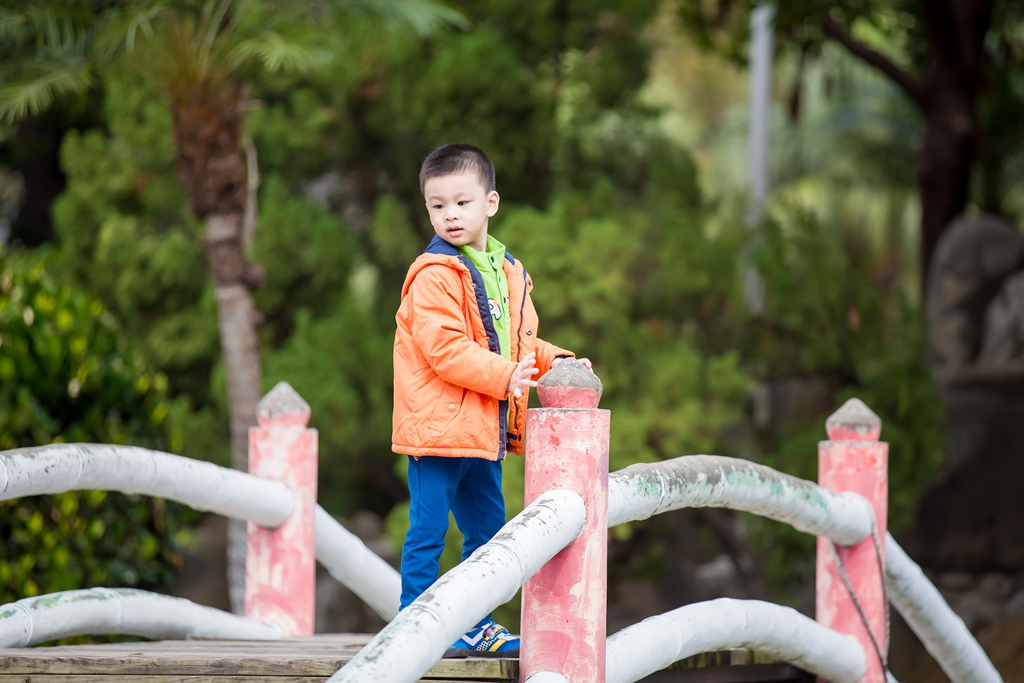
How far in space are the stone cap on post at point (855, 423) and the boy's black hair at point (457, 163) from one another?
1.66 metres

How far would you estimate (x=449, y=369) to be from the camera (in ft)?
9.90

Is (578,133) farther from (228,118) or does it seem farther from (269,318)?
(228,118)

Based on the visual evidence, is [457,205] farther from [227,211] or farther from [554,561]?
[227,211]

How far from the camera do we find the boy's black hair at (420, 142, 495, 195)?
10.4ft

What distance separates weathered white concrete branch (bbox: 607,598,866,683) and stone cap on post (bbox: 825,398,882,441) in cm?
66

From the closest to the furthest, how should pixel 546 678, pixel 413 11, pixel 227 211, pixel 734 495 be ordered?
pixel 546 678 < pixel 734 495 < pixel 413 11 < pixel 227 211

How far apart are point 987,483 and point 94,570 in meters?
10.2

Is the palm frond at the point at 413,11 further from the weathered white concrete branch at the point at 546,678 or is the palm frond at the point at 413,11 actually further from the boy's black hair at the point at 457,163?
the weathered white concrete branch at the point at 546,678

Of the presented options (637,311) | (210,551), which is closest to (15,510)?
(637,311)

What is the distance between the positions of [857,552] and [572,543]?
70.5 inches

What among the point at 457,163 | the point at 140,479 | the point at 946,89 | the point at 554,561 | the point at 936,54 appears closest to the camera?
the point at 554,561

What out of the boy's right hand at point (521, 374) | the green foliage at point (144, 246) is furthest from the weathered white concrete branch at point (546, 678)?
the green foliage at point (144, 246)

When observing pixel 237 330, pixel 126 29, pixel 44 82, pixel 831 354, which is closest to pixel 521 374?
pixel 126 29

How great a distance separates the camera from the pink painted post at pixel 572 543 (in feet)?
8.91
